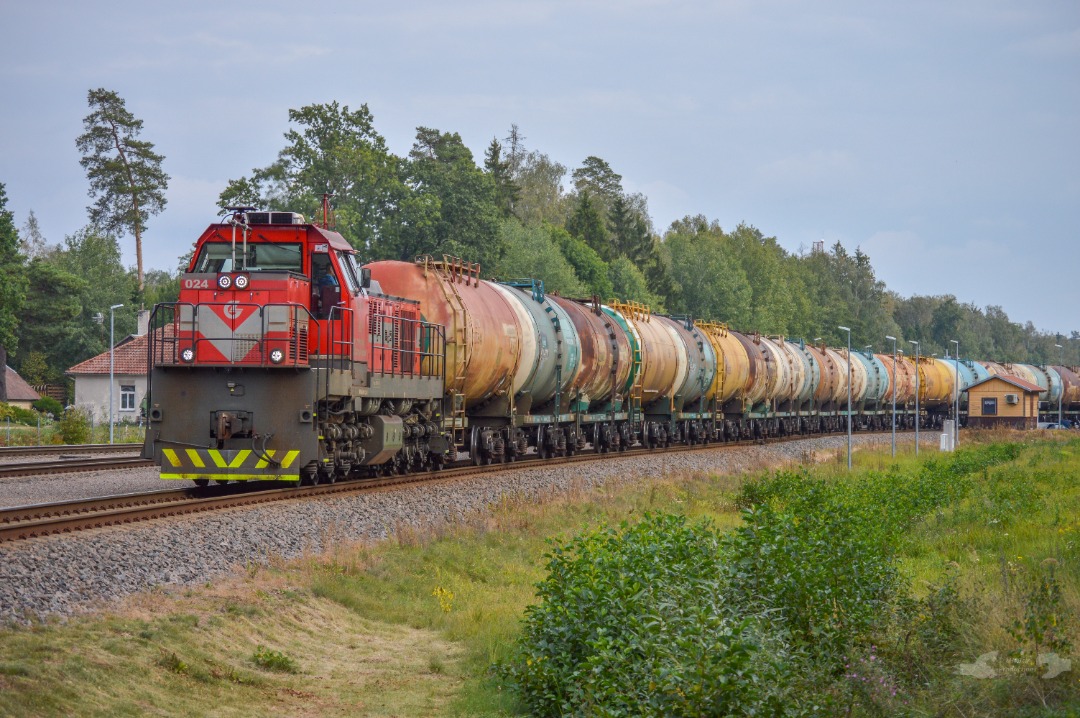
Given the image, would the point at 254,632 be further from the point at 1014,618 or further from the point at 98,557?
the point at 1014,618

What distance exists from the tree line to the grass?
63.4 ft

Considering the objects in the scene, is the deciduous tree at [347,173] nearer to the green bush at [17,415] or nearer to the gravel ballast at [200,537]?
the green bush at [17,415]

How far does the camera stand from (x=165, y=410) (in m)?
17.9

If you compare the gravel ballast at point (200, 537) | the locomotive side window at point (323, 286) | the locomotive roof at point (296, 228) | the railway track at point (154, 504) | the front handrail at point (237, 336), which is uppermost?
the locomotive roof at point (296, 228)

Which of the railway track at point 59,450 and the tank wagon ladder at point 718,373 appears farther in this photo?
the tank wagon ladder at point 718,373

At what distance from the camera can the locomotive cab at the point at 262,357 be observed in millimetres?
17719

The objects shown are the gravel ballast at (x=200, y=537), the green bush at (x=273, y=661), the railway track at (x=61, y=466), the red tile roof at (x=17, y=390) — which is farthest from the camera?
the red tile roof at (x=17, y=390)

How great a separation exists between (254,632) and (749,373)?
35.0m

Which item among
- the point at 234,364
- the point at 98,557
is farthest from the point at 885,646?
the point at 234,364

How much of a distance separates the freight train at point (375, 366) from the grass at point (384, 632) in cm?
311

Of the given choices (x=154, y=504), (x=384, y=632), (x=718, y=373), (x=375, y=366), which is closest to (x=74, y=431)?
(x=375, y=366)

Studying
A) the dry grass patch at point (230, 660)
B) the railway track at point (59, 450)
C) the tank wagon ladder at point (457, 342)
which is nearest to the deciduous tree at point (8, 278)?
the railway track at point (59, 450)

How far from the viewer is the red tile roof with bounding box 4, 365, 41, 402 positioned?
219 feet

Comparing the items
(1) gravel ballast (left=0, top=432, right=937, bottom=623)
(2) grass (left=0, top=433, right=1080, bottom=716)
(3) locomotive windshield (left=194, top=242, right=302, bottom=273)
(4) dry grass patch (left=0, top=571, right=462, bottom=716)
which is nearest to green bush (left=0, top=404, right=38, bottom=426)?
(1) gravel ballast (left=0, top=432, right=937, bottom=623)
